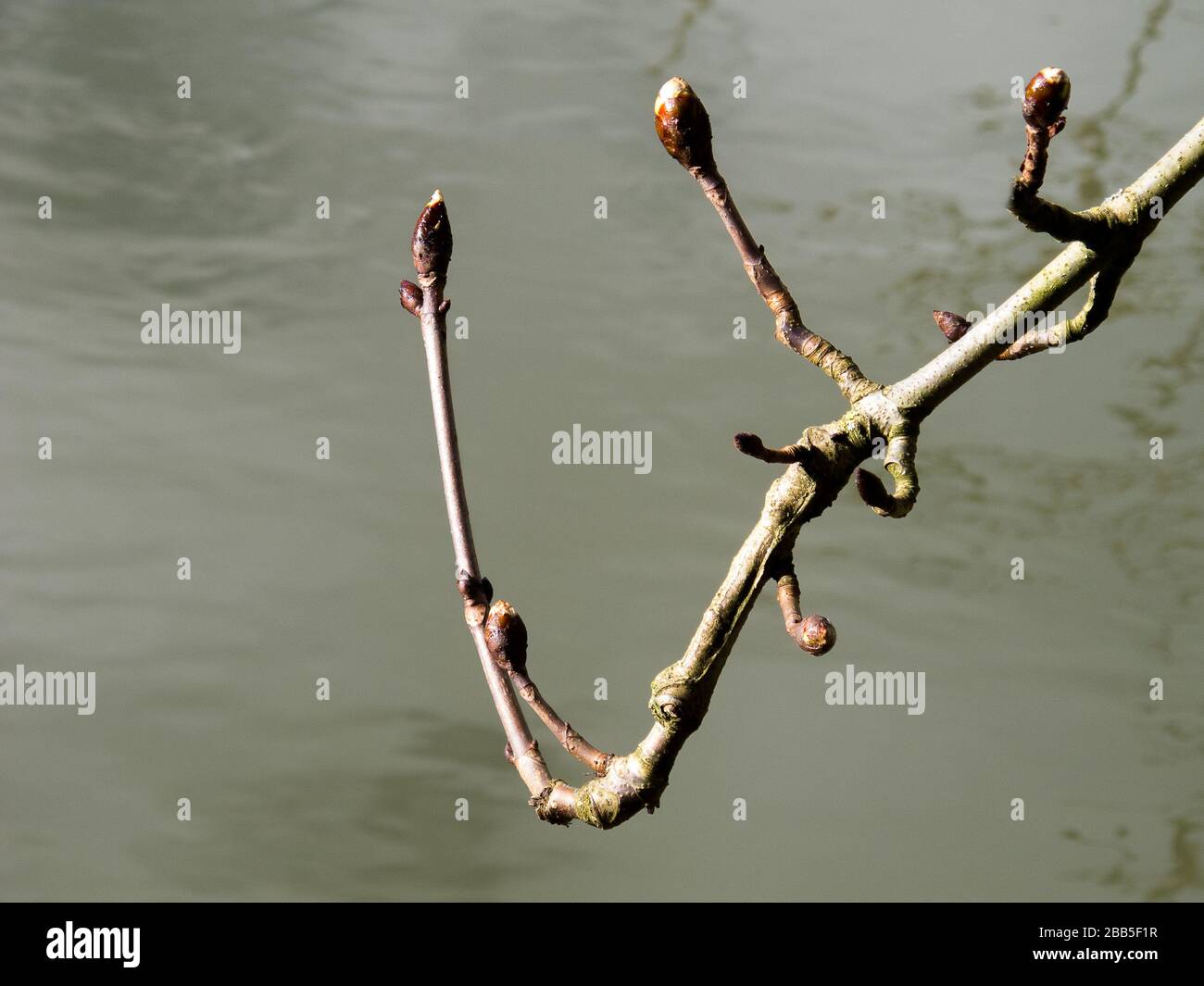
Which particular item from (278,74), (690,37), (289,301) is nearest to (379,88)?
(278,74)

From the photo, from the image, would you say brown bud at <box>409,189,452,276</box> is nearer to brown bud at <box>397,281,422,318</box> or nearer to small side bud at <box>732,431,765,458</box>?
brown bud at <box>397,281,422,318</box>

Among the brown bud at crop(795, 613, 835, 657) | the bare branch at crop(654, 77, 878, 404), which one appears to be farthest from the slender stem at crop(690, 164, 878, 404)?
the brown bud at crop(795, 613, 835, 657)

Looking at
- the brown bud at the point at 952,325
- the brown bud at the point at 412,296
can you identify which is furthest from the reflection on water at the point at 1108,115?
the brown bud at the point at 412,296

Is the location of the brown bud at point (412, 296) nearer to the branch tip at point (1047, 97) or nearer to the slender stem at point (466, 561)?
the slender stem at point (466, 561)

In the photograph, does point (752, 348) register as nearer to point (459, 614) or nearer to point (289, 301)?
point (459, 614)

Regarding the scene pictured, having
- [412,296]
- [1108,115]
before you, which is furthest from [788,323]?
[1108,115]

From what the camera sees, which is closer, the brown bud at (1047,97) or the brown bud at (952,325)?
the brown bud at (1047,97)

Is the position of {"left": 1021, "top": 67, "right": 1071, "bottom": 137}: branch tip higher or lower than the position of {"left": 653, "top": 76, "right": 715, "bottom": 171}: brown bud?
lower
